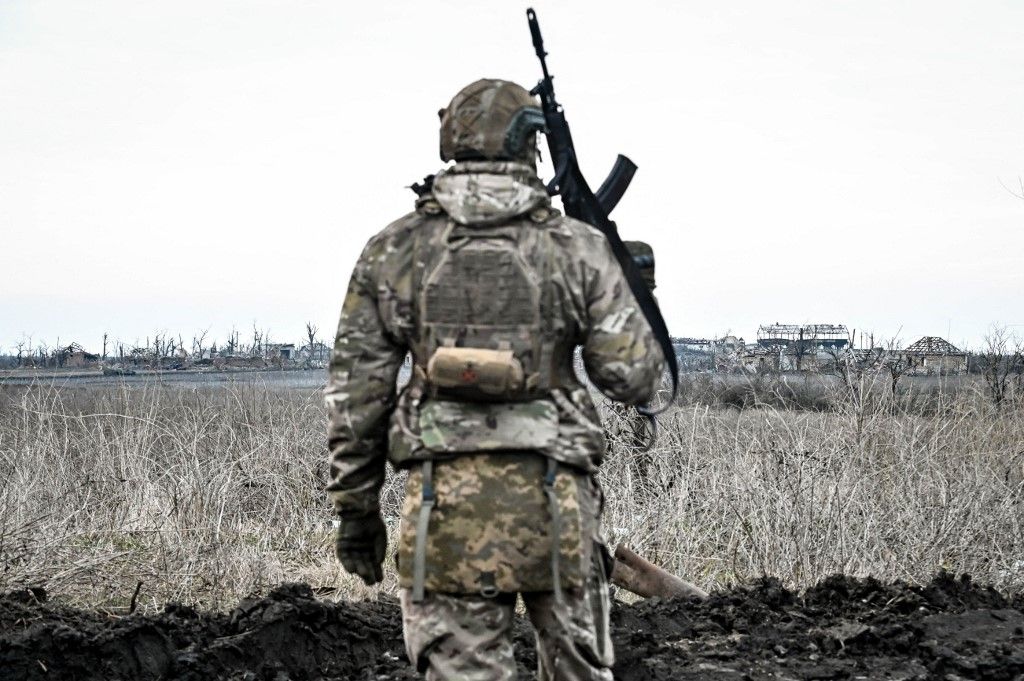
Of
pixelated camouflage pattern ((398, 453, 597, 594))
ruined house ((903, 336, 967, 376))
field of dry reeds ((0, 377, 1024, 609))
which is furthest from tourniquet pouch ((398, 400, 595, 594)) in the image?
ruined house ((903, 336, 967, 376))

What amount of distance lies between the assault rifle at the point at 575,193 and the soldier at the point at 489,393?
29.6 inches

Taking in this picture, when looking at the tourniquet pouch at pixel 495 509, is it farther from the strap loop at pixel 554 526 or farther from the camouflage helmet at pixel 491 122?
the camouflage helmet at pixel 491 122

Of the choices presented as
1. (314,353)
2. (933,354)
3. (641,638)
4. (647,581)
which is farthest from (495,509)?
(314,353)

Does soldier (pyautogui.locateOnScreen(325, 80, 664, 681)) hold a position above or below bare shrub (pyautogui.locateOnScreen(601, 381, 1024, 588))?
above

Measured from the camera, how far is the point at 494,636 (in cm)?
294

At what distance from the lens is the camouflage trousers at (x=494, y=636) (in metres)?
2.92

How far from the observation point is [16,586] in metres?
5.79

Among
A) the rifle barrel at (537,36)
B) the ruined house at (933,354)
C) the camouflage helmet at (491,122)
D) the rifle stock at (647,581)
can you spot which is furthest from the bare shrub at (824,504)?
the ruined house at (933,354)

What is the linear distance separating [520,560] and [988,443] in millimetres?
6899

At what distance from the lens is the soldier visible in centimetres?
290

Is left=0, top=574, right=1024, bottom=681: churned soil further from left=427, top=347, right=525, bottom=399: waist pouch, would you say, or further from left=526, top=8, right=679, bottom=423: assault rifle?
left=427, top=347, right=525, bottom=399: waist pouch

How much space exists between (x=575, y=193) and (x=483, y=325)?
1.26 m

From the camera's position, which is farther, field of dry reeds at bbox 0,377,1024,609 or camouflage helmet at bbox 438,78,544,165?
field of dry reeds at bbox 0,377,1024,609

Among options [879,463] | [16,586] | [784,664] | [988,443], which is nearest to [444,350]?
[784,664]
